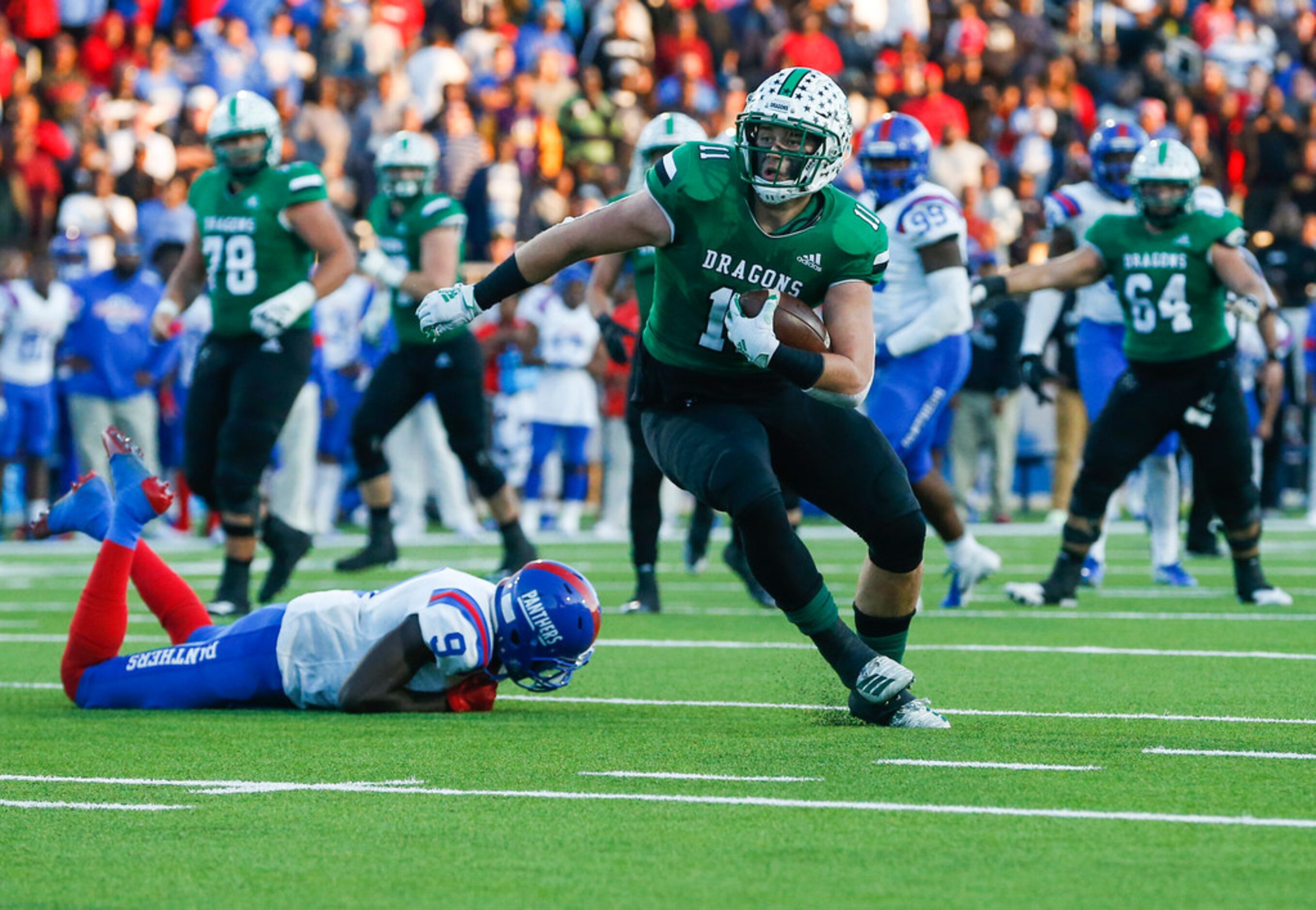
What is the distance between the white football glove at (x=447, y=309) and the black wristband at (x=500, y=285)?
0.03 metres

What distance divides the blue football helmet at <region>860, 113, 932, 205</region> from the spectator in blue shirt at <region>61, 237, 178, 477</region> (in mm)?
8037

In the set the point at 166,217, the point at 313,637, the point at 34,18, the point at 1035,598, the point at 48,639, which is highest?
the point at 34,18

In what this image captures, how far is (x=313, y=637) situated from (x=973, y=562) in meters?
4.02

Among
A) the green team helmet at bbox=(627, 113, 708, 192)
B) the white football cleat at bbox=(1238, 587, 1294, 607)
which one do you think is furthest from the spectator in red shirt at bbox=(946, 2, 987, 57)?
the green team helmet at bbox=(627, 113, 708, 192)

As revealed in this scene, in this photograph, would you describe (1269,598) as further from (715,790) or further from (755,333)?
(715,790)

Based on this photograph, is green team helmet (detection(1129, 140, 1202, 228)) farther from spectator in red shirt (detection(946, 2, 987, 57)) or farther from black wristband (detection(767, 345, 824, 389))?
spectator in red shirt (detection(946, 2, 987, 57))

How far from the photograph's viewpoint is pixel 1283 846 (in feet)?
13.8

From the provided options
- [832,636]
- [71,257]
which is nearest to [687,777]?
[832,636]

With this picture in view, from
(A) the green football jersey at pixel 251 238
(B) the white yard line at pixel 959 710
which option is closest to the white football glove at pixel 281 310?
(A) the green football jersey at pixel 251 238

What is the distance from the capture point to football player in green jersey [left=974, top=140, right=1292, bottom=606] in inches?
380

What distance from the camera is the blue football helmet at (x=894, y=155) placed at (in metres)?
9.22

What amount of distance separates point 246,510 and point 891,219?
122 inches

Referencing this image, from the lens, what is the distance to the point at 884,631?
6.36 meters

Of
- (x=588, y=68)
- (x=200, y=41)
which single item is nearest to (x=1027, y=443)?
(x=588, y=68)
